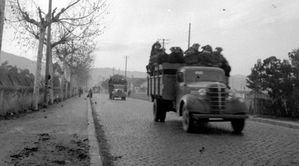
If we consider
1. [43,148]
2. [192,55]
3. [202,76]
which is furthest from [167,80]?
[43,148]

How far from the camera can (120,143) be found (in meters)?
11.0

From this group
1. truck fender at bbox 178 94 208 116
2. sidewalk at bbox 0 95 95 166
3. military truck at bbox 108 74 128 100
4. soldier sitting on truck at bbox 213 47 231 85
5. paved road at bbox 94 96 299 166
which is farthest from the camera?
military truck at bbox 108 74 128 100

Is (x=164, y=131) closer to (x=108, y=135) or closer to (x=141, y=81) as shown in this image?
(x=108, y=135)

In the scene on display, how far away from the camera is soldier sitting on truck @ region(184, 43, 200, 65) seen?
1673 cm

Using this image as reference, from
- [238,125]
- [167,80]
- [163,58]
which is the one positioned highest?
[163,58]

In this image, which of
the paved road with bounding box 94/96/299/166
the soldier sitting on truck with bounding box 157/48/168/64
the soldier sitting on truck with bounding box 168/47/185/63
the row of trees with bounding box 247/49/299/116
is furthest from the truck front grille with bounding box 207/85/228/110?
the row of trees with bounding box 247/49/299/116

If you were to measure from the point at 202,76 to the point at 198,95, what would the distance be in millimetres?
1354

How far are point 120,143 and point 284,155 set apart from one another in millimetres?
3949

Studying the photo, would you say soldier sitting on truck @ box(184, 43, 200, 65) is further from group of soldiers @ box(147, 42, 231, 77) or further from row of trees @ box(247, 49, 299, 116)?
row of trees @ box(247, 49, 299, 116)

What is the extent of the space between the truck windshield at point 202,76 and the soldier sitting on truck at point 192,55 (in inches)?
63.3

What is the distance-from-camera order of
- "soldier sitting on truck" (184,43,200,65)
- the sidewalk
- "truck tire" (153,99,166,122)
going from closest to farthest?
the sidewalk → "soldier sitting on truck" (184,43,200,65) → "truck tire" (153,99,166,122)

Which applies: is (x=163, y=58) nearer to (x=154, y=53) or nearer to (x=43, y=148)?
(x=154, y=53)

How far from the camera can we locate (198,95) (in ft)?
45.6

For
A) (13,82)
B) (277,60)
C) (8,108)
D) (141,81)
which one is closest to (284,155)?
(8,108)
